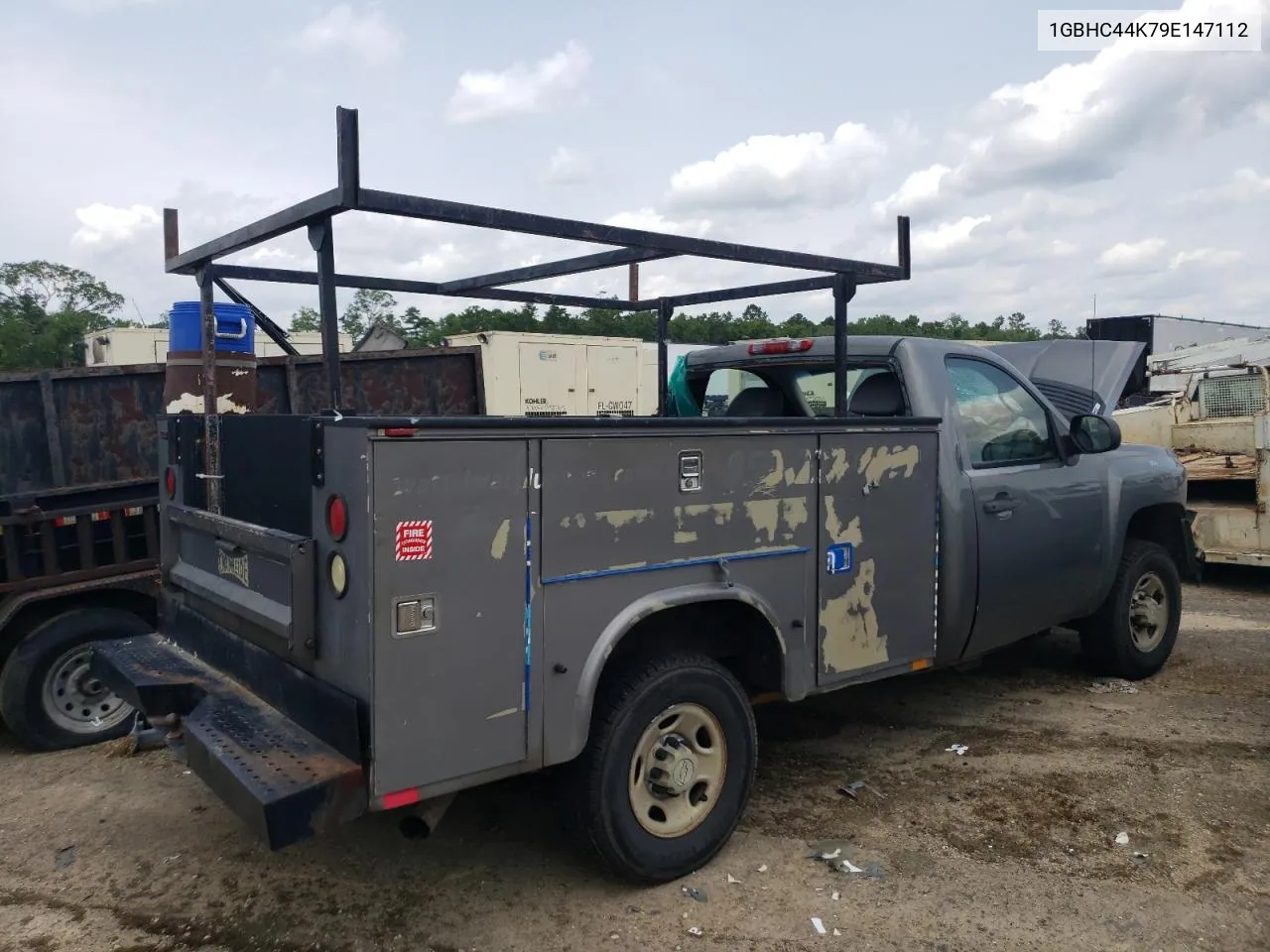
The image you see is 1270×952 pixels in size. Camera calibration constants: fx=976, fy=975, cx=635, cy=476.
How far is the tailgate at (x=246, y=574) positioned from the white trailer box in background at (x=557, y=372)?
429 inches

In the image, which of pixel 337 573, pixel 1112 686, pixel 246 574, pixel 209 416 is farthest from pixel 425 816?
pixel 1112 686

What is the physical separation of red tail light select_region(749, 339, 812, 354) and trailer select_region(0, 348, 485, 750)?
7.36ft

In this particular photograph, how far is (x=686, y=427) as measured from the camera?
11.4 feet

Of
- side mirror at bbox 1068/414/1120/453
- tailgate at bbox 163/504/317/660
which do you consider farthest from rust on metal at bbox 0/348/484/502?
side mirror at bbox 1068/414/1120/453

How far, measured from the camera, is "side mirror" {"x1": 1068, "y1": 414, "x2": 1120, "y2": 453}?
521 centimetres

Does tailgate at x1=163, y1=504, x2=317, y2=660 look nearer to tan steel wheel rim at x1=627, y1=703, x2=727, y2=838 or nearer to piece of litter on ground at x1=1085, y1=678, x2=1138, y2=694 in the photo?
tan steel wheel rim at x1=627, y1=703, x2=727, y2=838

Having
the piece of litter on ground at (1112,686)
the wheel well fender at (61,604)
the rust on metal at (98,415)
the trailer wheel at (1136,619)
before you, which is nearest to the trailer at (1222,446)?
the trailer wheel at (1136,619)

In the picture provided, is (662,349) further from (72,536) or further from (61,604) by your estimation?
(61,604)

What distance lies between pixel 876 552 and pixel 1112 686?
278cm

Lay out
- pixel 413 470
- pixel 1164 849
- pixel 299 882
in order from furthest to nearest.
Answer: pixel 1164 849 < pixel 299 882 < pixel 413 470

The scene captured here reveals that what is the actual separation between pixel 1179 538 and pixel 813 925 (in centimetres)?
434

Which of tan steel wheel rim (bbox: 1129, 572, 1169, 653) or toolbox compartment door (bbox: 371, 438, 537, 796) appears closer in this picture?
toolbox compartment door (bbox: 371, 438, 537, 796)

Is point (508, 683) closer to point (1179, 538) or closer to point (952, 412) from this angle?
point (952, 412)

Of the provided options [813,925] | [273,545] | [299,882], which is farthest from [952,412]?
[299,882]
